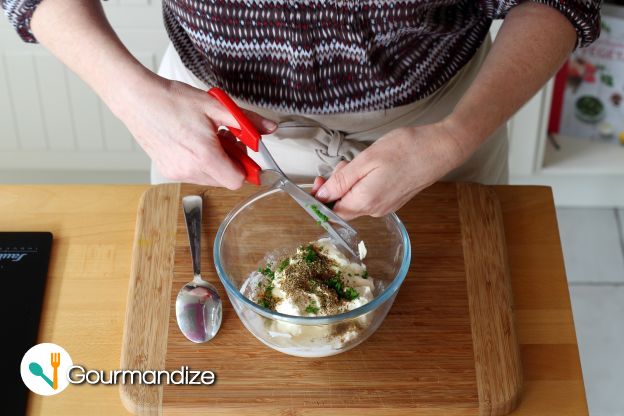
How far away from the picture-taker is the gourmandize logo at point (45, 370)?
92 centimetres

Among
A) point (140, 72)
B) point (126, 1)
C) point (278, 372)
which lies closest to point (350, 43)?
point (140, 72)

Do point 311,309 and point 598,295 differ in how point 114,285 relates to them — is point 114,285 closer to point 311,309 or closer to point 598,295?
point 311,309

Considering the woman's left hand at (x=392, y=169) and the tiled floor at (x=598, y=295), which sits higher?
the woman's left hand at (x=392, y=169)

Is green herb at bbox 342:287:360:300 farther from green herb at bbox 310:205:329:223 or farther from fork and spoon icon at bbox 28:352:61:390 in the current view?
fork and spoon icon at bbox 28:352:61:390

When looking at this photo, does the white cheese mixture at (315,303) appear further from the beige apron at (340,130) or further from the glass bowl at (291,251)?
the beige apron at (340,130)

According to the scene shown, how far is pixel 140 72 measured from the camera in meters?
0.94

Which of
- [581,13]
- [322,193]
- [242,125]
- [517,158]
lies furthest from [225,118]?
[517,158]

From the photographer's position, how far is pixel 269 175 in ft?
3.10

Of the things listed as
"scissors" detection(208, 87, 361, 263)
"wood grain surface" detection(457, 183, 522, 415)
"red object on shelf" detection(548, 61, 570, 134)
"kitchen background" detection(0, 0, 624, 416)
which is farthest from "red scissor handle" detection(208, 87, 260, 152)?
"red object on shelf" detection(548, 61, 570, 134)

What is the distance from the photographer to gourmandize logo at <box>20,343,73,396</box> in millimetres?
917

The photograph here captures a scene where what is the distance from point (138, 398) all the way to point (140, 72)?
392 millimetres

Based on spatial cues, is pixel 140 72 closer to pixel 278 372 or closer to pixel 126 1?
pixel 278 372

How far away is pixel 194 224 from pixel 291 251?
0.46ft

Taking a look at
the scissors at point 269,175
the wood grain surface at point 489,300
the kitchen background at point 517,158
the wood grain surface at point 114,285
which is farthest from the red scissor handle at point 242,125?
the kitchen background at point 517,158
